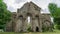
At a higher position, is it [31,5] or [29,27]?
[31,5]

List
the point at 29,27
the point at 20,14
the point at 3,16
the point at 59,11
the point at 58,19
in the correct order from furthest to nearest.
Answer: the point at 59,11 → the point at 58,19 → the point at 3,16 → the point at 29,27 → the point at 20,14

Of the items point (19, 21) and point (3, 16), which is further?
point (3, 16)

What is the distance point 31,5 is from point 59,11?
5443 cm

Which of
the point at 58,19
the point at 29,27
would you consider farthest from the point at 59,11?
the point at 29,27

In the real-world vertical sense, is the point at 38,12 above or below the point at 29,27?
above

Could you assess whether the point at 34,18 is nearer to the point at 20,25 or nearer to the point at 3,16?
the point at 20,25

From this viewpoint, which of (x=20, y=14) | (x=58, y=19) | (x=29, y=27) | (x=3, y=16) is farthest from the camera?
(x=58, y=19)

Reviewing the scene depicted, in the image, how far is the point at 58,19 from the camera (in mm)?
72250

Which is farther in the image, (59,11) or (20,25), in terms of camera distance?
(59,11)

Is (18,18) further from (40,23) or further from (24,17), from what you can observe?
(40,23)

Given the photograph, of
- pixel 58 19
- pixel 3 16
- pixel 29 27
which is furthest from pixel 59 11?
pixel 29 27

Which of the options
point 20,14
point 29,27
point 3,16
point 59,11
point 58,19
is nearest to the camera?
point 20,14

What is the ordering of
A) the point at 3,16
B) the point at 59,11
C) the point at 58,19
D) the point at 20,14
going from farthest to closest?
the point at 59,11 → the point at 58,19 → the point at 3,16 → the point at 20,14

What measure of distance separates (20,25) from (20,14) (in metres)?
2.80
